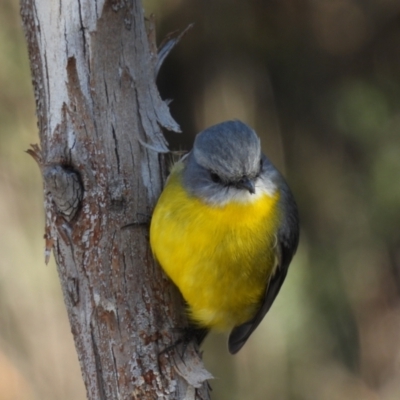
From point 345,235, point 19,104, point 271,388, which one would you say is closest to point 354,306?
point 345,235

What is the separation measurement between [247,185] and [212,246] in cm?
33

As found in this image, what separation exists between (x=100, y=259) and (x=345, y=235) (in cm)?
358

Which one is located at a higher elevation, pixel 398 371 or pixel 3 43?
pixel 3 43

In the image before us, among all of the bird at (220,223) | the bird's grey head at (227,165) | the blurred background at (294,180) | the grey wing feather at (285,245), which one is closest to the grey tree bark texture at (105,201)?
the bird at (220,223)

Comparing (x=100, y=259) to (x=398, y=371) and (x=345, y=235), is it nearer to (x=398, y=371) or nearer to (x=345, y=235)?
(x=345, y=235)

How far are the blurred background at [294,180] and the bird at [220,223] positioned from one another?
2444mm

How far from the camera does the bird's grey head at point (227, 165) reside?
2.91 m

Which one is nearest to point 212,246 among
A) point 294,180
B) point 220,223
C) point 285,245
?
point 220,223

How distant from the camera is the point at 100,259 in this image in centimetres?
307

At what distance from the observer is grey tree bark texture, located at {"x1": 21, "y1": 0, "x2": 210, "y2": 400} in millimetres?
3051

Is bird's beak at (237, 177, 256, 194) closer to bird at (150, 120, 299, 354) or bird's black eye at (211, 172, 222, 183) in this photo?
bird at (150, 120, 299, 354)

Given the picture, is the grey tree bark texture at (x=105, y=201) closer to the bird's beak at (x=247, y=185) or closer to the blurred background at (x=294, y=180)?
the bird's beak at (x=247, y=185)

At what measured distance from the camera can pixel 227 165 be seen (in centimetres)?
293

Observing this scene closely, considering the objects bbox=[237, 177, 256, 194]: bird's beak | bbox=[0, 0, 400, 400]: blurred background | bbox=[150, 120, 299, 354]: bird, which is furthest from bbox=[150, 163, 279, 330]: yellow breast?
bbox=[0, 0, 400, 400]: blurred background
